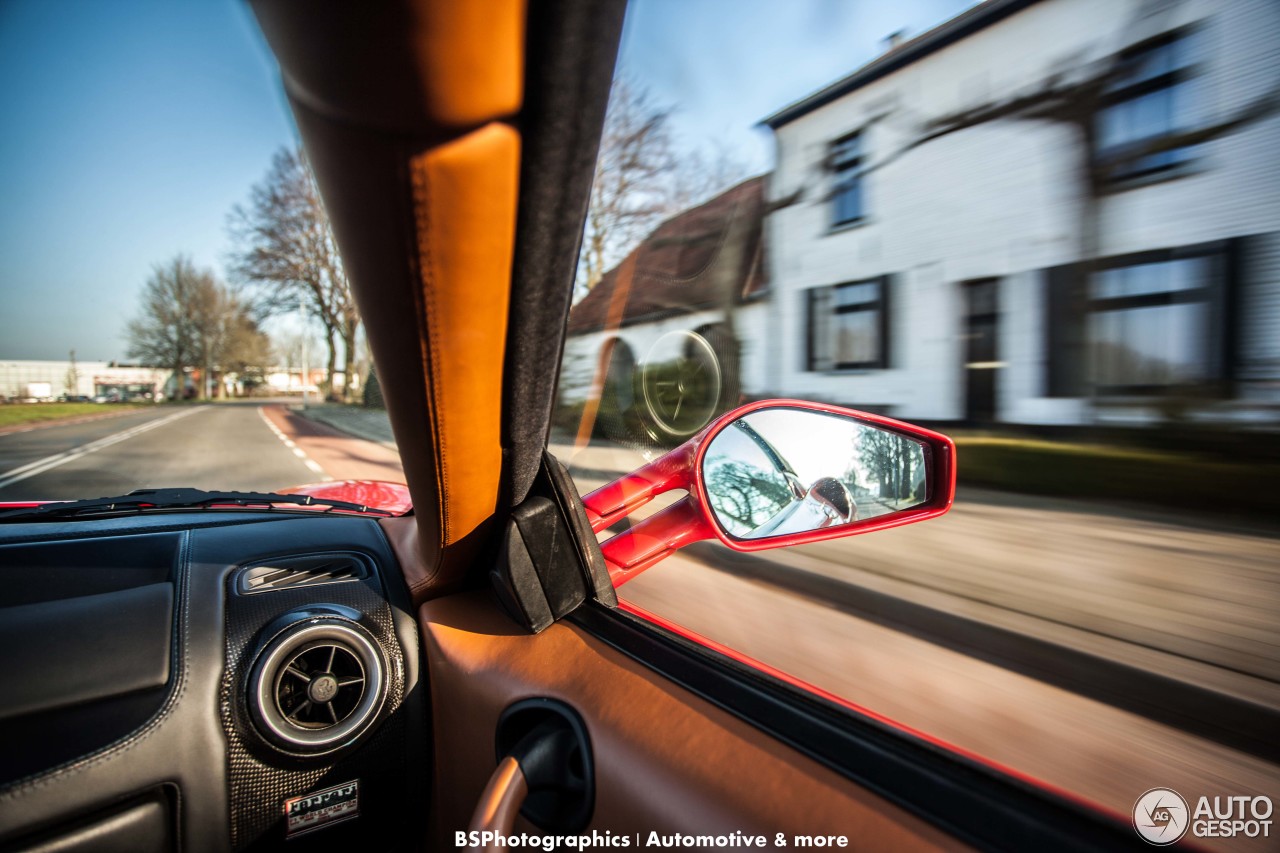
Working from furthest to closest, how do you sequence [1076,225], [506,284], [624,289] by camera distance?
[1076,225] < [624,289] < [506,284]

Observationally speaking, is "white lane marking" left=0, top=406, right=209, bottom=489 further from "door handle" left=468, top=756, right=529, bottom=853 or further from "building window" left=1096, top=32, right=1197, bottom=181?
"building window" left=1096, top=32, right=1197, bottom=181

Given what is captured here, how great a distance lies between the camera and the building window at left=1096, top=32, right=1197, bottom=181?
7.42 ft

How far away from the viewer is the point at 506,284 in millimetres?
973

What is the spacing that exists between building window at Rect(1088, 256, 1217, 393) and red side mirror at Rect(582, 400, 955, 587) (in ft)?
5.60

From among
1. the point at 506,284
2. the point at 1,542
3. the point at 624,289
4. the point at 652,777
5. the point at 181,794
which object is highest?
the point at 624,289

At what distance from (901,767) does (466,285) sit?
3.22 feet

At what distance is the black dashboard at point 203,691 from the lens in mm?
1186

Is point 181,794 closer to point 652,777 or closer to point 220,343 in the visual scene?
point 652,777

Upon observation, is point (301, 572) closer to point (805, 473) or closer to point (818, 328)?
point (805, 473)

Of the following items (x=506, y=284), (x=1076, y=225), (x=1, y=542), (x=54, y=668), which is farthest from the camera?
(x=1076, y=225)

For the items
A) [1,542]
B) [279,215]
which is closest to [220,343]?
[279,215]

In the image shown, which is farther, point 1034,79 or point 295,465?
point 295,465

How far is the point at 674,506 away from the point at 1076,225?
7.70 ft

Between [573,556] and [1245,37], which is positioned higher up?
[1245,37]
